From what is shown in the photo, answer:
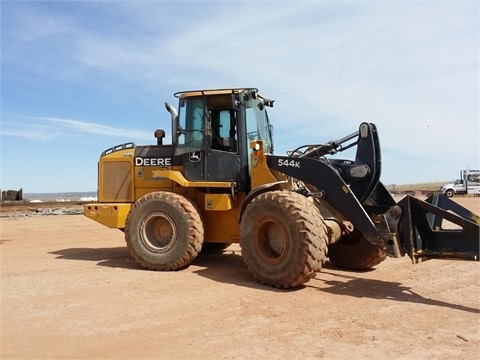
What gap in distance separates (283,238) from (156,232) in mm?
2697

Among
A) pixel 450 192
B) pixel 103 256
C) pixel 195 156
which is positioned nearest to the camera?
pixel 195 156

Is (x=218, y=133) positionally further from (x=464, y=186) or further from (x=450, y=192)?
(x=464, y=186)

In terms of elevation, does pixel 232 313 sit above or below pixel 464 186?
below

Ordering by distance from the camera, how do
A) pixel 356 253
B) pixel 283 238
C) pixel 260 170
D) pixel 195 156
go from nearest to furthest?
pixel 283 238 → pixel 260 170 → pixel 356 253 → pixel 195 156

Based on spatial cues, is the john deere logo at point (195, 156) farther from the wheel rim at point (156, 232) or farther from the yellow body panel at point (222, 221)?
the wheel rim at point (156, 232)

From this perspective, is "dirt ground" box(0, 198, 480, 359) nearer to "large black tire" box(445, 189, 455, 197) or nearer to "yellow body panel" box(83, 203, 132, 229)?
"yellow body panel" box(83, 203, 132, 229)

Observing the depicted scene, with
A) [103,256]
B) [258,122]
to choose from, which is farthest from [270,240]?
[103,256]

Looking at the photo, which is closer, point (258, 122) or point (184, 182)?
point (184, 182)

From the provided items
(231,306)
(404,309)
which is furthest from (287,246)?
(404,309)

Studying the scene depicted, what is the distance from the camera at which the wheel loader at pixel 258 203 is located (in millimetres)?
6441

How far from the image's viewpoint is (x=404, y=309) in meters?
5.61

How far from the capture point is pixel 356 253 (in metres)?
8.10

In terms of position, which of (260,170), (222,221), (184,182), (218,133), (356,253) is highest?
(218,133)

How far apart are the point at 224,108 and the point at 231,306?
402cm
